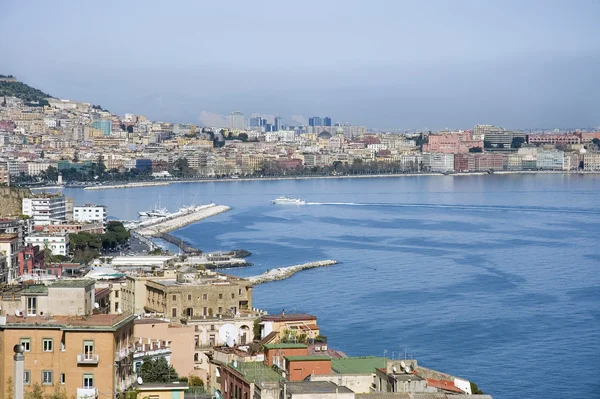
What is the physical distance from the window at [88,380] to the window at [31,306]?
38cm

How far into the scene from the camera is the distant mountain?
57750mm

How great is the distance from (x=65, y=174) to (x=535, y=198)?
15.6m

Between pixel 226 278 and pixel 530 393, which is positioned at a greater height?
pixel 226 278

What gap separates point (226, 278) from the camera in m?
7.25

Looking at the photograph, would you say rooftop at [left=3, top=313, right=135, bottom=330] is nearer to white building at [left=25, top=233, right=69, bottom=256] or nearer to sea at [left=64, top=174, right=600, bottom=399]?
sea at [left=64, top=174, right=600, bottom=399]

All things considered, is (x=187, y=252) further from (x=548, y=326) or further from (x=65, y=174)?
(x=65, y=174)

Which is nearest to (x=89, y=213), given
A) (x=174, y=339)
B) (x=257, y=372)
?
(x=174, y=339)

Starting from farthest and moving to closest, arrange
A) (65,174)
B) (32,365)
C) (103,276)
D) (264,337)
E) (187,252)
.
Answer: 1. (65,174)
2. (187,252)
3. (103,276)
4. (264,337)
5. (32,365)

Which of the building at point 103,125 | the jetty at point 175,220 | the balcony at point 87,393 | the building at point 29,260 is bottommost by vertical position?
the jetty at point 175,220

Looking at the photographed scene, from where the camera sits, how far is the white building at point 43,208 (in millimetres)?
17141

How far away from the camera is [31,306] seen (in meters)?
4.06

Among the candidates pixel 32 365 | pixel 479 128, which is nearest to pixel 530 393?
pixel 32 365

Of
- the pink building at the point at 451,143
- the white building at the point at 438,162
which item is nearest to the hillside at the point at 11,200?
the white building at the point at 438,162

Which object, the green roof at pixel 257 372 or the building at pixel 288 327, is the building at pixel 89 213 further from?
the green roof at pixel 257 372
